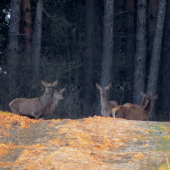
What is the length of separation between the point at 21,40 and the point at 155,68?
776 centimetres

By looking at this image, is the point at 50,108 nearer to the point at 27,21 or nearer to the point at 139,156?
the point at 27,21

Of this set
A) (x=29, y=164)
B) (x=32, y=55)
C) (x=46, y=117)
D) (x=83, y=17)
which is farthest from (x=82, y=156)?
(x=83, y=17)

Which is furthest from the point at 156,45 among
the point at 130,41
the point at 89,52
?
the point at 130,41

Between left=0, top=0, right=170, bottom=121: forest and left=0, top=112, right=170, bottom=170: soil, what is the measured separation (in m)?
6.91

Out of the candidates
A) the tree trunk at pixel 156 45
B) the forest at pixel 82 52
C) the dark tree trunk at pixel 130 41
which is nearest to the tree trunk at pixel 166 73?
the forest at pixel 82 52

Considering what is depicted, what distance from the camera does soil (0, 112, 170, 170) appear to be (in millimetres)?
4738

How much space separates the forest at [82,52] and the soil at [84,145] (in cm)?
691

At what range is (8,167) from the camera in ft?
15.2

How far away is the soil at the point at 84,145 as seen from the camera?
474 cm

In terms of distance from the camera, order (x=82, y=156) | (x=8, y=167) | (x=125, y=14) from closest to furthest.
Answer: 1. (x=8, y=167)
2. (x=82, y=156)
3. (x=125, y=14)

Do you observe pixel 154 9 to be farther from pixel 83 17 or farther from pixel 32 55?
pixel 32 55

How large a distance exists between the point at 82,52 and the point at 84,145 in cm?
1638

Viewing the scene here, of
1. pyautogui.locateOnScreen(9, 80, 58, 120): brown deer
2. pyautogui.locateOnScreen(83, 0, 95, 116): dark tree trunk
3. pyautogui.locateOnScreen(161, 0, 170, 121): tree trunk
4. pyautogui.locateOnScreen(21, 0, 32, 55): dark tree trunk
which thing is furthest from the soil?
pyautogui.locateOnScreen(161, 0, 170, 121): tree trunk

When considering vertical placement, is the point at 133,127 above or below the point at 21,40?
below
